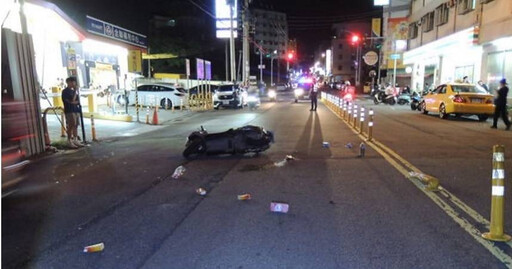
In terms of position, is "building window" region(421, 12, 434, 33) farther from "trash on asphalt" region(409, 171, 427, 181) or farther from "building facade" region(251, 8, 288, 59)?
"building facade" region(251, 8, 288, 59)

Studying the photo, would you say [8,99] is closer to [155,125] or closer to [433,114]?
[155,125]

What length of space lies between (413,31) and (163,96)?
27.0 m

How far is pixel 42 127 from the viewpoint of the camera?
11.5 meters

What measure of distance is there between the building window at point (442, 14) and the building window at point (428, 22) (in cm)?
170

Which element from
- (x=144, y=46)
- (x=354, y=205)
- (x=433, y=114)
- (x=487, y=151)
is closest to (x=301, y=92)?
(x=144, y=46)

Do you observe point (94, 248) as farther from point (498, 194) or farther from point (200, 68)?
point (200, 68)

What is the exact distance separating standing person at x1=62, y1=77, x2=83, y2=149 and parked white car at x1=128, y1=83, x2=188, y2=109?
49.8 ft

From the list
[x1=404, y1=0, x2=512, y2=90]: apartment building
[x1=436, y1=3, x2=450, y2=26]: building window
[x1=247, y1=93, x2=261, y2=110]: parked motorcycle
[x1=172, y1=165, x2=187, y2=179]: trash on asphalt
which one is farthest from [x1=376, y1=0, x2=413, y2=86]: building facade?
[x1=172, y1=165, x2=187, y2=179]: trash on asphalt

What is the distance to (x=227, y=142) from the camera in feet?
33.4

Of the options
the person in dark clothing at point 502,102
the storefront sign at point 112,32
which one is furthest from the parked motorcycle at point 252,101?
the person in dark clothing at point 502,102

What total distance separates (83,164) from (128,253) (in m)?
5.88

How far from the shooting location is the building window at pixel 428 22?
36344 mm

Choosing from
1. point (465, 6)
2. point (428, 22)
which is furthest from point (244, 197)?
point (428, 22)

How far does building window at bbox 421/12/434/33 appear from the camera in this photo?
36344 mm
